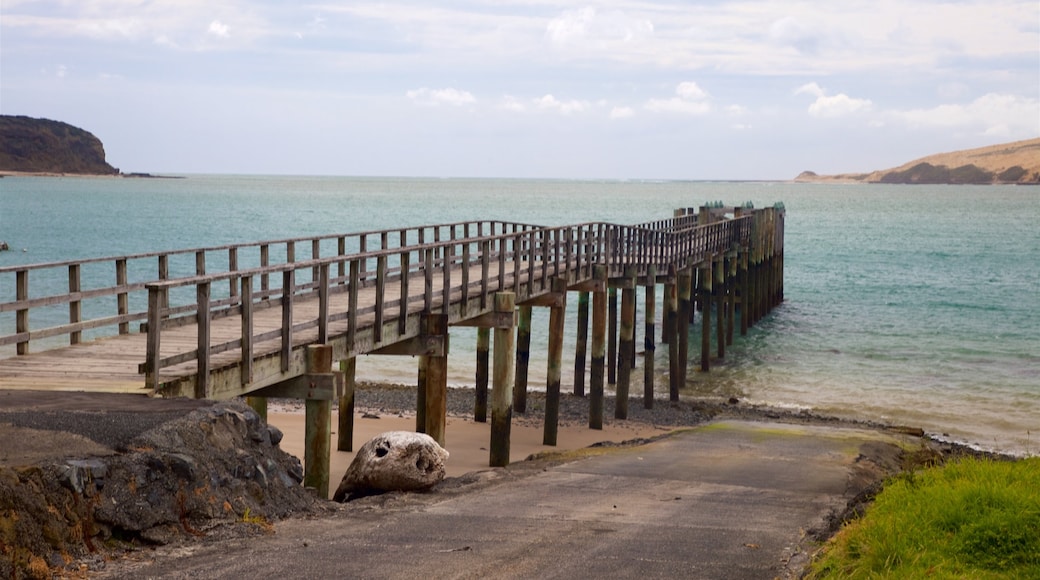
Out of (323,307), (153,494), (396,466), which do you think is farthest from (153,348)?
(323,307)

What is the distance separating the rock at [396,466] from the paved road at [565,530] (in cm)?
27

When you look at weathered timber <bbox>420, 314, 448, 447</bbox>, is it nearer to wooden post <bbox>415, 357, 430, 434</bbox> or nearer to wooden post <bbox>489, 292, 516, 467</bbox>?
wooden post <bbox>489, 292, 516, 467</bbox>

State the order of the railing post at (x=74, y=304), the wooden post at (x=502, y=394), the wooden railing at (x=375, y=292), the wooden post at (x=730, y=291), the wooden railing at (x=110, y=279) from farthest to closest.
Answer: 1. the wooden post at (x=730, y=291)
2. the wooden post at (x=502, y=394)
3. the railing post at (x=74, y=304)
4. the wooden railing at (x=110, y=279)
5. the wooden railing at (x=375, y=292)


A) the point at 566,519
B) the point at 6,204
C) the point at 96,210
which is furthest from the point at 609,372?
the point at 6,204

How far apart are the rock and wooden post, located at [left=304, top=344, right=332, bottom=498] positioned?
0.77 m

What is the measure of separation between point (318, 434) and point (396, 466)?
147 centimetres

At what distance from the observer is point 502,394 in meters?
17.6

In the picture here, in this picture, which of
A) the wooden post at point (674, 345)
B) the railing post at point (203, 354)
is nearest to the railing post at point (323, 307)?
the railing post at point (203, 354)

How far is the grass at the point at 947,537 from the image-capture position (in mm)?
7625

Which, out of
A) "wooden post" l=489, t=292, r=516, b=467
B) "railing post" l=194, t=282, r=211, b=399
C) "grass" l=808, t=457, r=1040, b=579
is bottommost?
"wooden post" l=489, t=292, r=516, b=467

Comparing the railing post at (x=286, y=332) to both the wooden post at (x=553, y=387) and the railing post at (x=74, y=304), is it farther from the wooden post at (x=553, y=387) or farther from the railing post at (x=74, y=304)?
the wooden post at (x=553, y=387)

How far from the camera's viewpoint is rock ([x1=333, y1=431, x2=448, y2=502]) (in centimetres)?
1129

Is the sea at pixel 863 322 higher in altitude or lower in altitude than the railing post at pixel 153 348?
lower

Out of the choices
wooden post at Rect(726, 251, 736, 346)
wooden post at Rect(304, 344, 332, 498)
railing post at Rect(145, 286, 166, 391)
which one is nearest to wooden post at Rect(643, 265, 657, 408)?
wooden post at Rect(726, 251, 736, 346)
